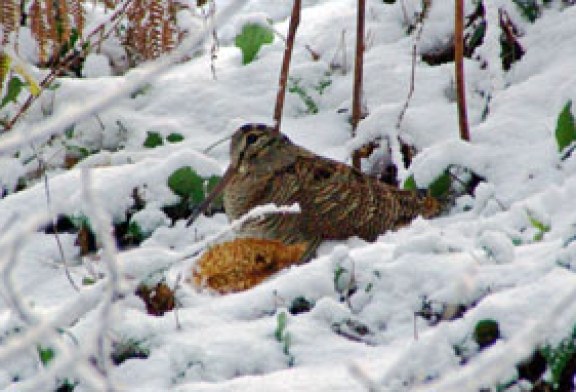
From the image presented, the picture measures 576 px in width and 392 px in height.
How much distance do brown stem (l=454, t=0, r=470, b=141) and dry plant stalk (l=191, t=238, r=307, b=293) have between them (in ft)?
2.88

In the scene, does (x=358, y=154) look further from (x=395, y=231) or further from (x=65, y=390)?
(x=65, y=390)

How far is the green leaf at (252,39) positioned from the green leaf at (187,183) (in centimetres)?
114

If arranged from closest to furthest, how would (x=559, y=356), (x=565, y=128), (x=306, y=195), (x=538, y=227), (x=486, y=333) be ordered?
1. (x=559, y=356)
2. (x=486, y=333)
3. (x=538, y=227)
4. (x=565, y=128)
5. (x=306, y=195)

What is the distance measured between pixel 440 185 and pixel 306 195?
0.45 meters

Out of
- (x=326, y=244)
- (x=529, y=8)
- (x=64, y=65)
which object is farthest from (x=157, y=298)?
(x=64, y=65)

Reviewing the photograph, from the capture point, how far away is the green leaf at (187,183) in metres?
4.03

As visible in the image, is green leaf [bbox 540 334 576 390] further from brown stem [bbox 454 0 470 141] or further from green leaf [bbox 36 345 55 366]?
brown stem [bbox 454 0 470 141]

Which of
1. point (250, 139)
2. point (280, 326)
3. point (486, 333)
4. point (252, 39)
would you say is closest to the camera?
point (486, 333)

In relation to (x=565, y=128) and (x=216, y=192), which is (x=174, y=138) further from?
(x=565, y=128)

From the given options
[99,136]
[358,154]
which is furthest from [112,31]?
[358,154]

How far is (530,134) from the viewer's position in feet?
12.9

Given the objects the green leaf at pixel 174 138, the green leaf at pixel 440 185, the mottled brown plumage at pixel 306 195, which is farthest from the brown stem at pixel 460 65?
the green leaf at pixel 174 138

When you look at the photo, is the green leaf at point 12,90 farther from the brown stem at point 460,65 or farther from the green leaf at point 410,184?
the brown stem at point 460,65

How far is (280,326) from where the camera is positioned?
262 centimetres
